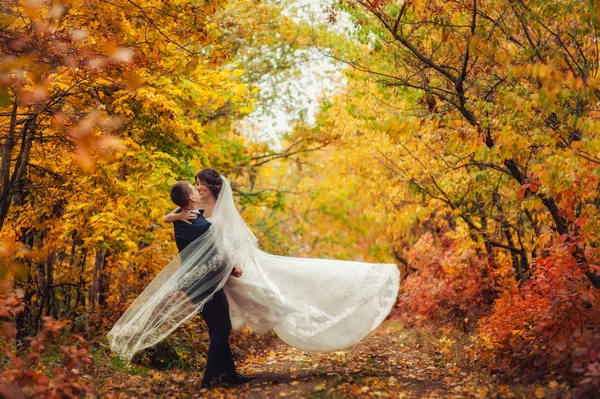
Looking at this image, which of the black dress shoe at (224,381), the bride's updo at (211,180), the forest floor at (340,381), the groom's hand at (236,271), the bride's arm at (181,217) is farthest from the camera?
the bride's updo at (211,180)

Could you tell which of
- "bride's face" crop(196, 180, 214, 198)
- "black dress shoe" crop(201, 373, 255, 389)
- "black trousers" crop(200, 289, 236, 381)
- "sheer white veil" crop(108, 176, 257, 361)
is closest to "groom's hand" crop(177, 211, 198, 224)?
"sheer white veil" crop(108, 176, 257, 361)

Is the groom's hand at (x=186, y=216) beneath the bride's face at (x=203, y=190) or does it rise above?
beneath

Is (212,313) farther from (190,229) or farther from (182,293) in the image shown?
(190,229)

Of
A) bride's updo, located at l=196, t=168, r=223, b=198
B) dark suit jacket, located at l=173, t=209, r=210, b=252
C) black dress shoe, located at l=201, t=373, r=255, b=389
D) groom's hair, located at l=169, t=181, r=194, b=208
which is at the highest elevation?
bride's updo, located at l=196, t=168, r=223, b=198

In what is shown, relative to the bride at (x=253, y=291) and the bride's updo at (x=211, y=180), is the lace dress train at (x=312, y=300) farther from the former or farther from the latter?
the bride's updo at (x=211, y=180)

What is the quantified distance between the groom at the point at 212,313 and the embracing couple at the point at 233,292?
0.04 feet

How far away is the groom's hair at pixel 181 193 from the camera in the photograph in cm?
653

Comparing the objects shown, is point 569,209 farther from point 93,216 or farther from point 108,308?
point 108,308

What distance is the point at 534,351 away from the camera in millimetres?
6035

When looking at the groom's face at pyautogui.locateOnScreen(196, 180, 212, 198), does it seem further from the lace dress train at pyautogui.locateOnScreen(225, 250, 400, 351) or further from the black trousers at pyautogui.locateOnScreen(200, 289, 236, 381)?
the black trousers at pyautogui.locateOnScreen(200, 289, 236, 381)

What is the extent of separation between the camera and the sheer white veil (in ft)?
21.2

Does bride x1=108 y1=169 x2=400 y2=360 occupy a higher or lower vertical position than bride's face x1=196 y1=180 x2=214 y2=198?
lower

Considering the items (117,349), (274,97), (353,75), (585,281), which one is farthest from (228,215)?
(274,97)

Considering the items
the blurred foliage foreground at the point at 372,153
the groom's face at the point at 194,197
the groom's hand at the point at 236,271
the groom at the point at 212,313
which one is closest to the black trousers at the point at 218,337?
the groom at the point at 212,313
